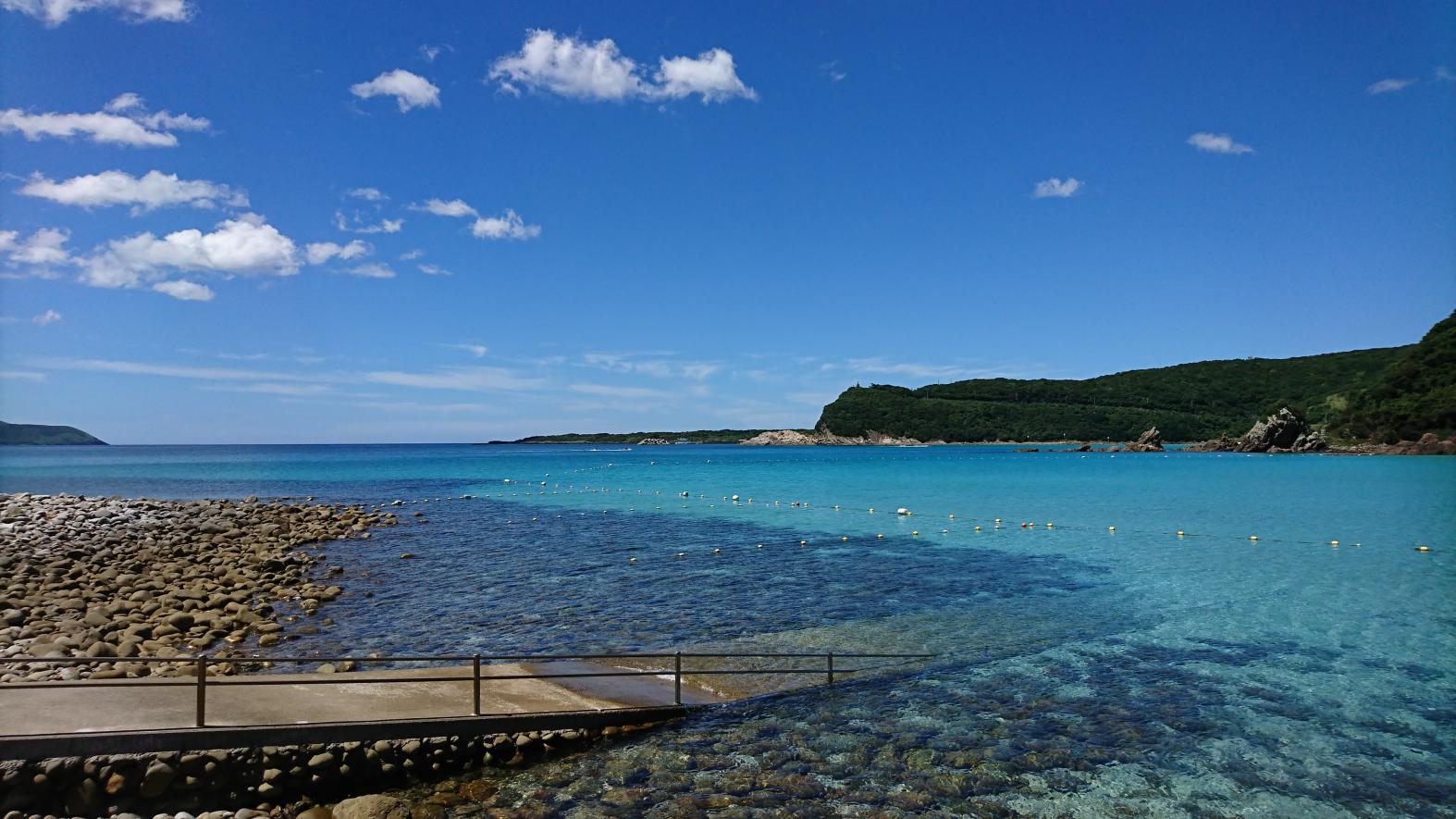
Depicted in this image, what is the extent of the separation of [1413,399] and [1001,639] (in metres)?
169

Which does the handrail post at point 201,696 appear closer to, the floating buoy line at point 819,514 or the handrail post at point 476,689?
the handrail post at point 476,689

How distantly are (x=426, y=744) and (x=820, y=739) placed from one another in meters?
6.40

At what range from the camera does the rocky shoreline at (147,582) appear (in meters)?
17.8

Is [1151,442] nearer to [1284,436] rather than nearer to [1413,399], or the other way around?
[1284,436]

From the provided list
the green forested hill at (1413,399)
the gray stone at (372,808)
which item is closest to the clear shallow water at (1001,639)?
the gray stone at (372,808)

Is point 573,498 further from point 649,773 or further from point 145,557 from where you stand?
point 649,773

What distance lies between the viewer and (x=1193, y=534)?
137 ft

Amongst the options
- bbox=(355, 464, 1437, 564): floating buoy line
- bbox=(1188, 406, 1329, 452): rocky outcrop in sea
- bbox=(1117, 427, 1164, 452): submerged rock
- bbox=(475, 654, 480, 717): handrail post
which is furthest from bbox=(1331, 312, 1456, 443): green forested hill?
bbox=(475, 654, 480, 717): handrail post

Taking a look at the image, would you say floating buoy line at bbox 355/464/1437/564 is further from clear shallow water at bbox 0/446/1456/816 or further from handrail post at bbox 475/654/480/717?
handrail post at bbox 475/654/480/717

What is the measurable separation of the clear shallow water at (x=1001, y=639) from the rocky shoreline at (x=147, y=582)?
239 centimetres

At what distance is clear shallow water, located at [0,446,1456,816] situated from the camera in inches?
454

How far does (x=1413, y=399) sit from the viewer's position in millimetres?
139750

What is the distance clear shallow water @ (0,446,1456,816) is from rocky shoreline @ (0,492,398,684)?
2.39 m

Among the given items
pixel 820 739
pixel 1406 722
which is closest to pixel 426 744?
pixel 820 739
